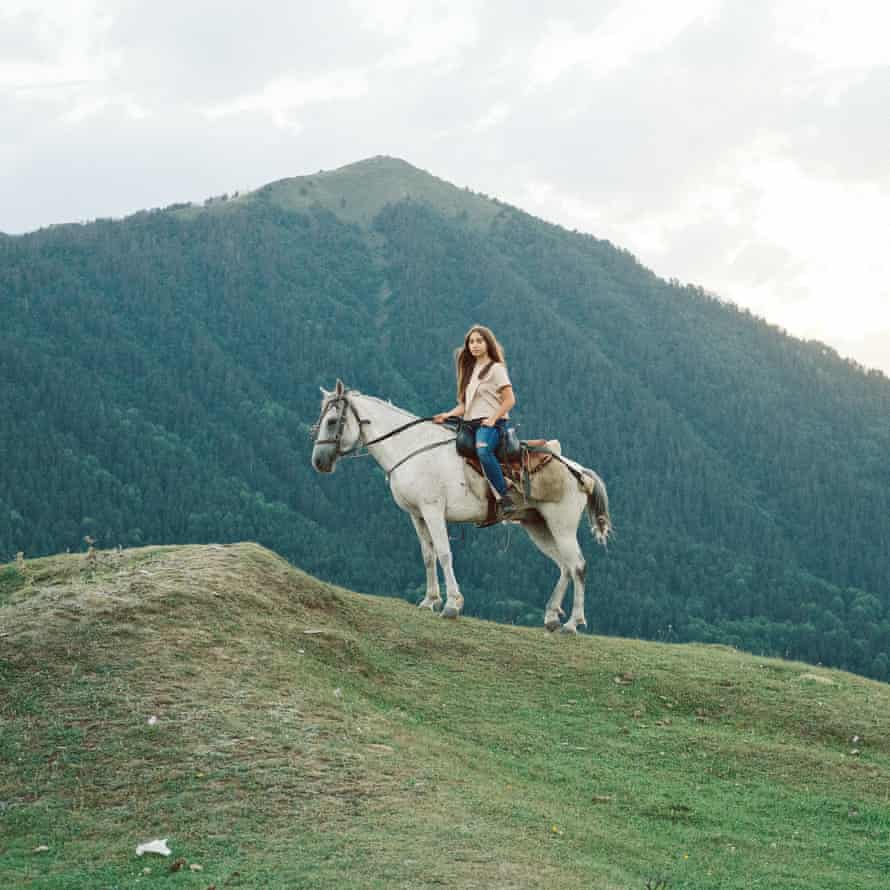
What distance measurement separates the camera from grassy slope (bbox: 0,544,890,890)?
9.34 metres

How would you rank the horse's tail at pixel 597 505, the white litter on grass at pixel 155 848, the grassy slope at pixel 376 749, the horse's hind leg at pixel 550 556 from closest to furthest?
the white litter on grass at pixel 155 848 < the grassy slope at pixel 376 749 < the horse's tail at pixel 597 505 < the horse's hind leg at pixel 550 556

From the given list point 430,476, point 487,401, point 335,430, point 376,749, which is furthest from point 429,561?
point 376,749

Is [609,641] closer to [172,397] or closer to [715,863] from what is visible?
[715,863]

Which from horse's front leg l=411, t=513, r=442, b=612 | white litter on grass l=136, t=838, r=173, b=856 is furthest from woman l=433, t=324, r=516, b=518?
white litter on grass l=136, t=838, r=173, b=856

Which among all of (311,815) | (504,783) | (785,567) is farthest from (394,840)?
(785,567)

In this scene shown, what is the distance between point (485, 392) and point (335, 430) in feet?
8.27

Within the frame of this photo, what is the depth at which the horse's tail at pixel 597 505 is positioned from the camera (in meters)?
19.2

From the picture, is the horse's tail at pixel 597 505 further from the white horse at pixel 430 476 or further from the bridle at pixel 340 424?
the bridle at pixel 340 424

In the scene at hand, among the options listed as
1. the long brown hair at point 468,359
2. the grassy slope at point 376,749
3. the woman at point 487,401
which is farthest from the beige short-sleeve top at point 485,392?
the grassy slope at point 376,749

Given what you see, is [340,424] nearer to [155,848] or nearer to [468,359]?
[468,359]

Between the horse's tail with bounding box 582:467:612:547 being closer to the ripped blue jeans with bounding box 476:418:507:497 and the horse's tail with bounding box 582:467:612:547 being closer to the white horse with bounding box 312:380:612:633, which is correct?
the white horse with bounding box 312:380:612:633

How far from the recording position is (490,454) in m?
17.5

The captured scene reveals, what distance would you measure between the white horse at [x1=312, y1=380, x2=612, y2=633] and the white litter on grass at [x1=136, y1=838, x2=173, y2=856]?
857 centimetres

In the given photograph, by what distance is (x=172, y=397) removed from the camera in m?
196
